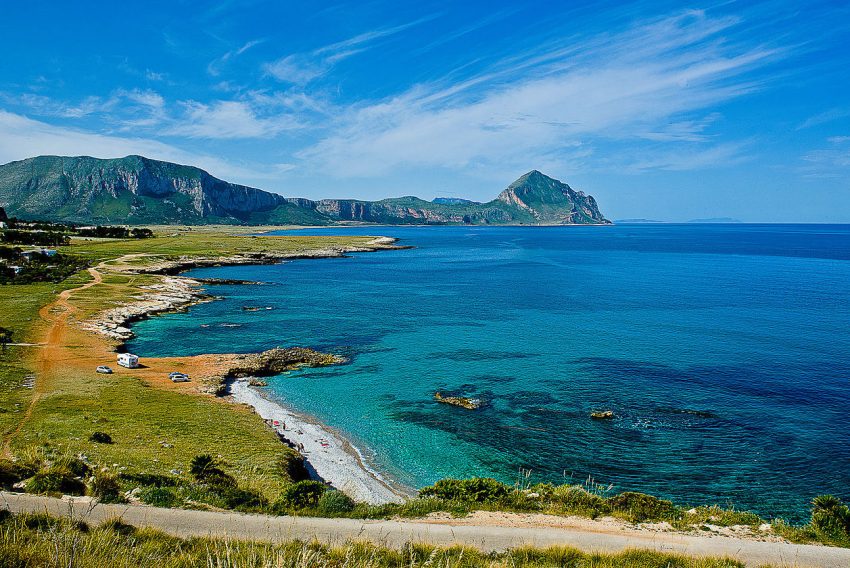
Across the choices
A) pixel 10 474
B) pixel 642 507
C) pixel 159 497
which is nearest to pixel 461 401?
pixel 642 507

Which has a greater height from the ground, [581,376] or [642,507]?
[642,507]

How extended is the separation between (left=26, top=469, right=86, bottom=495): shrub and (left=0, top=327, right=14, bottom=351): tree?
38.8m

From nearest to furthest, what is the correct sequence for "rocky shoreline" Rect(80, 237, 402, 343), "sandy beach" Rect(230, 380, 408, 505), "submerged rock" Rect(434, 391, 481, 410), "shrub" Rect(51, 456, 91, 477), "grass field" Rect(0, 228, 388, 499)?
"shrub" Rect(51, 456, 91, 477) < "grass field" Rect(0, 228, 388, 499) < "sandy beach" Rect(230, 380, 408, 505) < "submerged rock" Rect(434, 391, 481, 410) < "rocky shoreline" Rect(80, 237, 402, 343)

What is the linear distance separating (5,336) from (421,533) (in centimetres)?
5931

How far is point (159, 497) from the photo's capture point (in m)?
21.9

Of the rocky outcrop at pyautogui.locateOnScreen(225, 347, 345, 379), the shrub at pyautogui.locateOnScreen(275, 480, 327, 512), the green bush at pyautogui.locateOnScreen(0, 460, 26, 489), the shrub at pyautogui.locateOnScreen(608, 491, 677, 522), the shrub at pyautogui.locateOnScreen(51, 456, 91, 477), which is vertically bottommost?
the rocky outcrop at pyautogui.locateOnScreen(225, 347, 345, 379)

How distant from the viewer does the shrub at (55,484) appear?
70.4 ft

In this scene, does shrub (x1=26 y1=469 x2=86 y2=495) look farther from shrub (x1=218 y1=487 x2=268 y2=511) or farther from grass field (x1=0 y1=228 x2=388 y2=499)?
shrub (x1=218 y1=487 x2=268 y2=511)

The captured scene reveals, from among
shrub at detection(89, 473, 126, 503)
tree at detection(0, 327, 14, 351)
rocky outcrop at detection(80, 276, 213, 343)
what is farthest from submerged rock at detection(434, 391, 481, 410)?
tree at detection(0, 327, 14, 351)

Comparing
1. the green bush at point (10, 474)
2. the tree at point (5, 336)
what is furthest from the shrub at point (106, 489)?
the tree at point (5, 336)

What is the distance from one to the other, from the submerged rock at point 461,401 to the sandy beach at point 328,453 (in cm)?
1154

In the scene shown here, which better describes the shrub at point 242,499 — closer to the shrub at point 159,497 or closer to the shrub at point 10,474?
the shrub at point 159,497

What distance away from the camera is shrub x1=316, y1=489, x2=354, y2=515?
22.6 m

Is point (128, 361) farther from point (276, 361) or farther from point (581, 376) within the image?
point (581, 376)
